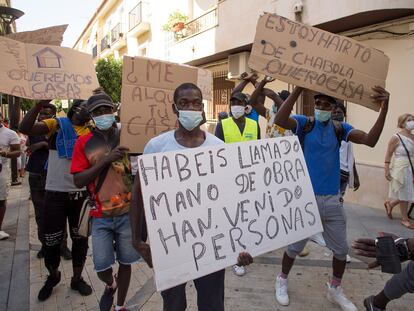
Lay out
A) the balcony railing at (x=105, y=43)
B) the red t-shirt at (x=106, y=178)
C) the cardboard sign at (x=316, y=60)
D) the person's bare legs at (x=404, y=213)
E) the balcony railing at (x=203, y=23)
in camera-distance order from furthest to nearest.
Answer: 1. the balcony railing at (x=105, y=43)
2. the balcony railing at (x=203, y=23)
3. the person's bare legs at (x=404, y=213)
4. the cardboard sign at (x=316, y=60)
5. the red t-shirt at (x=106, y=178)

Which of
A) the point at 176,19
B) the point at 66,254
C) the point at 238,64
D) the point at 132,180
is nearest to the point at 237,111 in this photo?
the point at 132,180

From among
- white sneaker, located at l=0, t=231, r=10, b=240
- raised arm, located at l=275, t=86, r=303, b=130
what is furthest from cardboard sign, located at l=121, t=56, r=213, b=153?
white sneaker, located at l=0, t=231, r=10, b=240

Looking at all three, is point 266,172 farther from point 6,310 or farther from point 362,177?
point 362,177

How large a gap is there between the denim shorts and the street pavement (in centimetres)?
81

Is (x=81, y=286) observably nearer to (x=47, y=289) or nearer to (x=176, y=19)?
(x=47, y=289)

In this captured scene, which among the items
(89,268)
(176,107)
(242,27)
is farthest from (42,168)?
(242,27)

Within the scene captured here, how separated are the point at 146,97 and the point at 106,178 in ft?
2.21

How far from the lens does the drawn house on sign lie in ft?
11.2

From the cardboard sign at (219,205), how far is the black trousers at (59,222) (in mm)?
1765

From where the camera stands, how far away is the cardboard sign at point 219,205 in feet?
6.27

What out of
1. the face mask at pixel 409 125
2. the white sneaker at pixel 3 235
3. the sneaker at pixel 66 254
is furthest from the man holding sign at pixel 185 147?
the face mask at pixel 409 125

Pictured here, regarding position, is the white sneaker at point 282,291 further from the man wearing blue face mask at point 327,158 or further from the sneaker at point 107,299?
the sneaker at point 107,299

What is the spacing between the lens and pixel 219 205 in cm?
208

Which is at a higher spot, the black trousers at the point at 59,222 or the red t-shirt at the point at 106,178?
the red t-shirt at the point at 106,178
